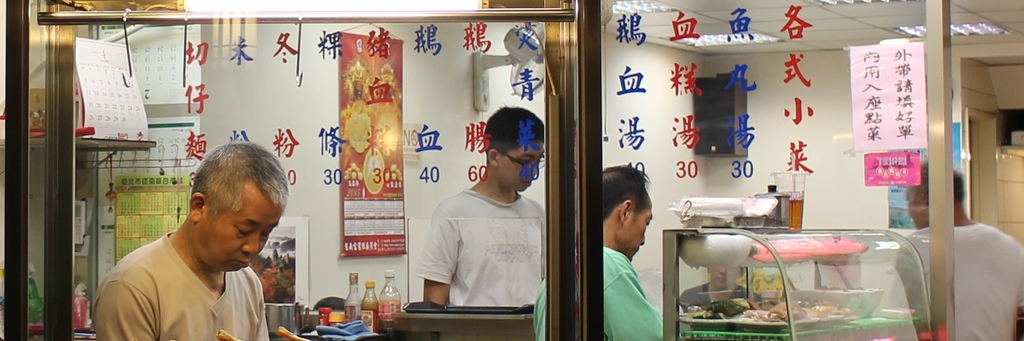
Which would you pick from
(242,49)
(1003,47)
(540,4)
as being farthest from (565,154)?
(1003,47)

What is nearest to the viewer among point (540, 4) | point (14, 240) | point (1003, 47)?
point (14, 240)

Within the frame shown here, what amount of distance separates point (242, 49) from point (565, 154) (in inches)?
31.1

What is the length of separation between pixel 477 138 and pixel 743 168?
95 centimetres

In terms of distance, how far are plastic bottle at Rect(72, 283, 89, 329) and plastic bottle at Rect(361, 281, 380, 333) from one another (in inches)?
24.6

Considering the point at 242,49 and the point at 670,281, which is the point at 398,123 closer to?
the point at 242,49

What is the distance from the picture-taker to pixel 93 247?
7.85 feet

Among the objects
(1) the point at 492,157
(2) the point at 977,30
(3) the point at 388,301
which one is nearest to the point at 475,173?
(1) the point at 492,157

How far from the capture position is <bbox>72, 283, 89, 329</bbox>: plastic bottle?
2359 millimetres

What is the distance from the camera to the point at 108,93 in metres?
2.37

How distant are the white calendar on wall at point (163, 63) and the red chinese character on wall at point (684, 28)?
4.18ft

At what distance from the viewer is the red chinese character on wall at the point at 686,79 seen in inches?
116

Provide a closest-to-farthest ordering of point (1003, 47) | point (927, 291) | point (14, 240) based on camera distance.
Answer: point (14, 240), point (927, 291), point (1003, 47)

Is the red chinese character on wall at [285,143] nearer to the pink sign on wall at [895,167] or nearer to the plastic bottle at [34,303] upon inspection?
the plastic bottle at [34,303]

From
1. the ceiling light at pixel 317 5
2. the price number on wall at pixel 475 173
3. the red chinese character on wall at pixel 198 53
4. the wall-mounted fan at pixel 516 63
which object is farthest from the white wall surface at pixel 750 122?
the red chinese character on wall at pixel 198 53
